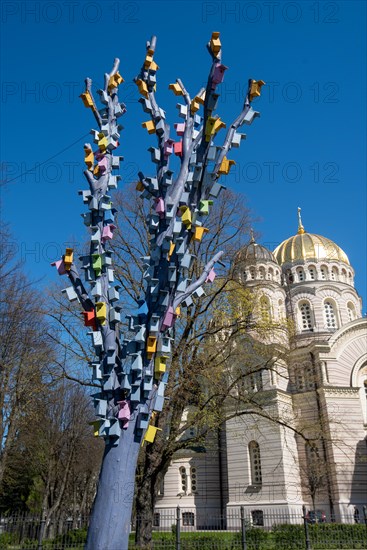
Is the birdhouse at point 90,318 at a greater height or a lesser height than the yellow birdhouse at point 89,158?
lesser

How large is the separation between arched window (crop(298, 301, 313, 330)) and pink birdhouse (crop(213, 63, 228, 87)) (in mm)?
33228

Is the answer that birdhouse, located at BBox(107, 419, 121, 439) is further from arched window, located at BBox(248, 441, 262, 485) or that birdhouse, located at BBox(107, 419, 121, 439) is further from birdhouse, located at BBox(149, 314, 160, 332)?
arched window, located at BBox(248, 441, 262, 485)

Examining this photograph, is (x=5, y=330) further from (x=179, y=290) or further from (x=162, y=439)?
(x=179, y=290)

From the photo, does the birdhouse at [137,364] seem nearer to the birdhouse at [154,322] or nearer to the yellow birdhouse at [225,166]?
the birdhouse at [154,322]

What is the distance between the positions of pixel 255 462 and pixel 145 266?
2490 centimetres

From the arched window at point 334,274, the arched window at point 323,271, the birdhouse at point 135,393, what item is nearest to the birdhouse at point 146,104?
the birdhouse at point 135,393

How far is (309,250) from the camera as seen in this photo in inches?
1623

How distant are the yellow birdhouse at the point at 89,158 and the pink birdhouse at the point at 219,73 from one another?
2.30m

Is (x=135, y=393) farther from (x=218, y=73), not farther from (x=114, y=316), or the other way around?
(x=218, y=73)

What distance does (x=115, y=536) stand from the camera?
19.8 ft

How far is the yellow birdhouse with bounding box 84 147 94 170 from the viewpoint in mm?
8008

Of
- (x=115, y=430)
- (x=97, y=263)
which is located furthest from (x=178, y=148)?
(x=115, y=430)

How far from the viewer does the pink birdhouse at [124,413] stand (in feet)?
20.8

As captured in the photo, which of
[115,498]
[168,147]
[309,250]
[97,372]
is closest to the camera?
[115,498]
